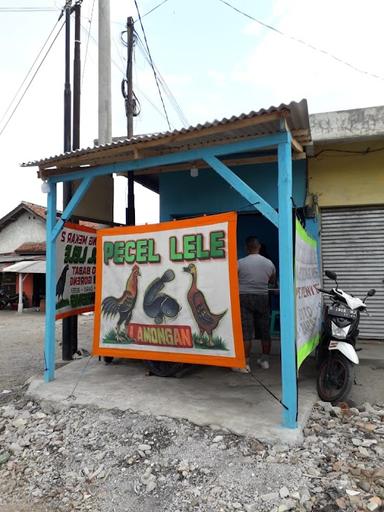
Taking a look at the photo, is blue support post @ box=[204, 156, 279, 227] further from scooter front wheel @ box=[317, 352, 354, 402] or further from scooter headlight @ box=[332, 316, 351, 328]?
scooter front wheel @ box=[317, 352, 354, 402]

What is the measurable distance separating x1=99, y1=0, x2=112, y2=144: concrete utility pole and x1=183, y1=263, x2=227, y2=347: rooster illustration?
4.52m

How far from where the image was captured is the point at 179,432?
12.7 feet

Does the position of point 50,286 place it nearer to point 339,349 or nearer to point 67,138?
point 67,138

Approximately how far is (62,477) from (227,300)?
2199 millimetres

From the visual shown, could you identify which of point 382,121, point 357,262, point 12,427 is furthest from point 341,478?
point 382,121

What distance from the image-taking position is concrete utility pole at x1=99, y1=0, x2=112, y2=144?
26.5 feet

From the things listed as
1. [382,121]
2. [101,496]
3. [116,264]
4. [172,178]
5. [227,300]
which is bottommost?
[101,496]

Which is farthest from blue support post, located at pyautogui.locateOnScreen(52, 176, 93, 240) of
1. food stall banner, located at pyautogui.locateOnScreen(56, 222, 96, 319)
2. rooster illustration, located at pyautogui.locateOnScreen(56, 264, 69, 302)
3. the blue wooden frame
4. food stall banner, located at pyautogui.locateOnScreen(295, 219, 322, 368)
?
food stall banner, located at pyautogui.locateOnScreen(295, 219, 322, 368)

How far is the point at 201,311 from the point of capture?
4566mm

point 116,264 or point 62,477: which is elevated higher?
point 116,264

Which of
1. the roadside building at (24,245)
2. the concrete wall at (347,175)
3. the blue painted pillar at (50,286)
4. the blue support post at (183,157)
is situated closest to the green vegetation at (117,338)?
Result: the blue painted pillar at (50,286)

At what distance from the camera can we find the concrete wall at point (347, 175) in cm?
686

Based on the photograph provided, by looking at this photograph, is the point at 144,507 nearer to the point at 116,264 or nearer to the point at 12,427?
the point at 12,427

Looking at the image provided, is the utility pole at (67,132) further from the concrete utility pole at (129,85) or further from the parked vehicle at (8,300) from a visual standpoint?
the parked vehicle at (8,300)
